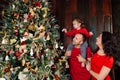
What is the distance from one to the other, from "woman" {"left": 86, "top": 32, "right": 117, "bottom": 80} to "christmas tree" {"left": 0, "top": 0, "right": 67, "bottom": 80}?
0.63 metres

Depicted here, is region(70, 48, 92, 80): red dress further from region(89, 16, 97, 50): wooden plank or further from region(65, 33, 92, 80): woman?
region(89, 16, 97, 50): wooden plank

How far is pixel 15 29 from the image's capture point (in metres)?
3.68

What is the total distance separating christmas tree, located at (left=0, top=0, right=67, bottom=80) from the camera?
11.6ft

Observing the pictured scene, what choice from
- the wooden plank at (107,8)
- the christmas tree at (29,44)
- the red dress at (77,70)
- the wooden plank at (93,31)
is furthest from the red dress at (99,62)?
the wooden plank at (107,8)

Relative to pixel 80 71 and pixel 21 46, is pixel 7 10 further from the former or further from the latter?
pixel 80 71

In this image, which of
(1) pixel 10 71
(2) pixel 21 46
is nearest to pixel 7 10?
(2) pixel 21 46

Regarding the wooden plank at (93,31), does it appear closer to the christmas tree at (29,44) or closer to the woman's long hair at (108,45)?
the christmas tree at (29,44)

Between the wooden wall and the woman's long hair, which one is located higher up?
the wooden wall

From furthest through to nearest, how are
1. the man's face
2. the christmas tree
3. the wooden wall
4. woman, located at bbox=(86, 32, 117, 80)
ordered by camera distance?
the wooden wall → the man's face → the christmas tree → woman, located at bbox=(86, 32, 117, 80)

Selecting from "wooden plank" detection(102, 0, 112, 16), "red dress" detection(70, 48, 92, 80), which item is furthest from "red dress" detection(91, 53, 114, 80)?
"wooden plank" detection(102, 0, 112, 16)

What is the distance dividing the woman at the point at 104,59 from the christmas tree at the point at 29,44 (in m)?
0.63

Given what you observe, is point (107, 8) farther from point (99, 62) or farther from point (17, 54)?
point (17, 54)

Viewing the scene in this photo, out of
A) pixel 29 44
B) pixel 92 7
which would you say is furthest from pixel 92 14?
pixel 29 44

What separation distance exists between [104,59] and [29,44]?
39.5 inches
